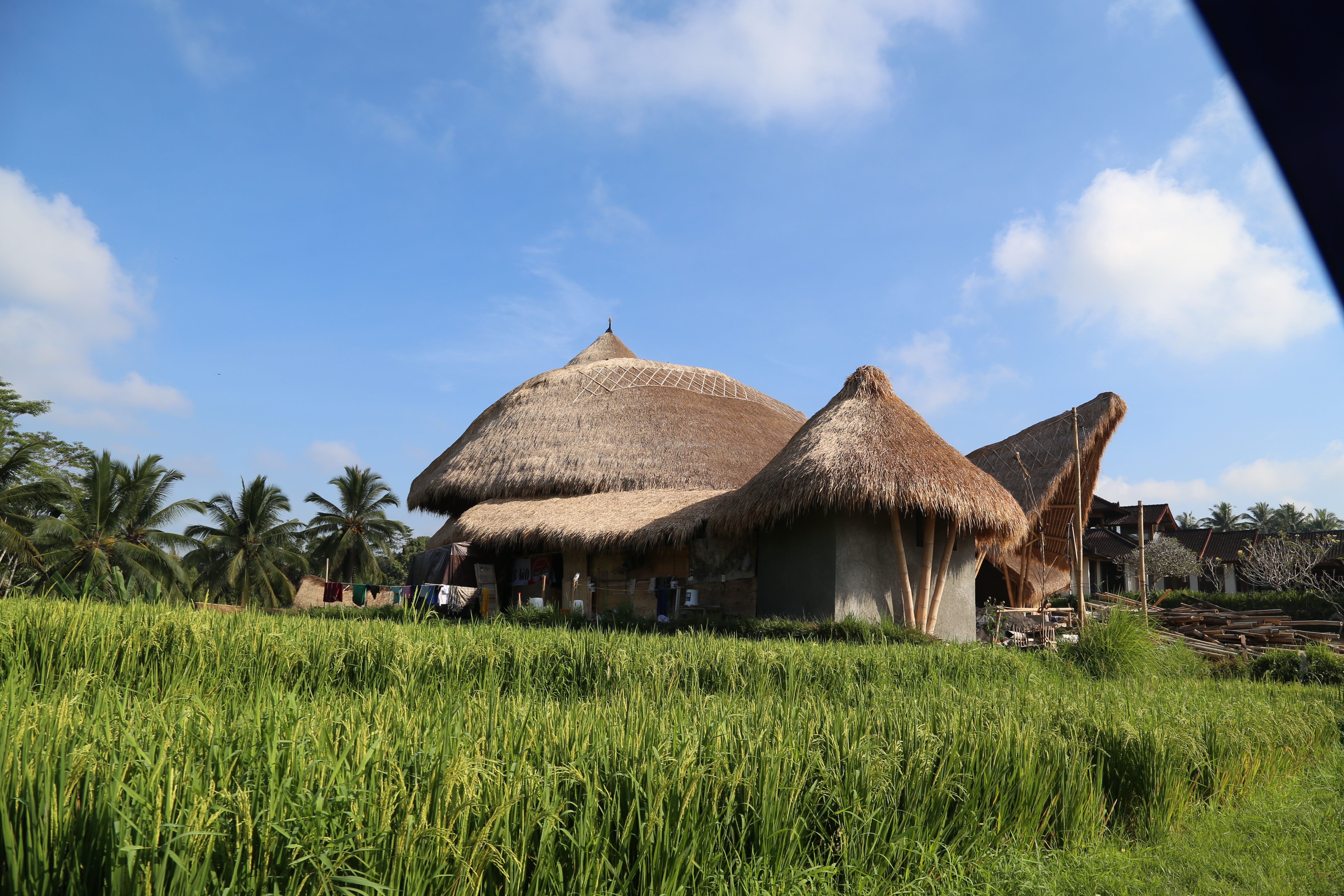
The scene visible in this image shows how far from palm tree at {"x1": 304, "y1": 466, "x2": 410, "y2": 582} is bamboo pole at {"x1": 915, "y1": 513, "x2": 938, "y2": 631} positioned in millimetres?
22365

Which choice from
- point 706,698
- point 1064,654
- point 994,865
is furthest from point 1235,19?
point 1064,654

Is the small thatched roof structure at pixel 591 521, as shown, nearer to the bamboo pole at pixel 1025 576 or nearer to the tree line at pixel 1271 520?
the bamboo pole at pixel 1025 576

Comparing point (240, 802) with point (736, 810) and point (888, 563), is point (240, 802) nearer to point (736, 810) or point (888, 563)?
point (736, 810)

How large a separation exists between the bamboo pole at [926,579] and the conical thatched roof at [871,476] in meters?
0.30

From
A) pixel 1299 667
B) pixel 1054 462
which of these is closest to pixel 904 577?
pixel 1299 667

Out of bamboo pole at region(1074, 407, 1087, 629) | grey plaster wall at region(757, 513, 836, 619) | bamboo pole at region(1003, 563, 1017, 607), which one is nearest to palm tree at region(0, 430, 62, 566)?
grey plaster wall at region(757, 513, 836, 619)

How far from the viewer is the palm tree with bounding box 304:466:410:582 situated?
27.8 metres

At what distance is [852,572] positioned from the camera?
32.6ft

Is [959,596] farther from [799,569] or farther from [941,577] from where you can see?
[799,569]

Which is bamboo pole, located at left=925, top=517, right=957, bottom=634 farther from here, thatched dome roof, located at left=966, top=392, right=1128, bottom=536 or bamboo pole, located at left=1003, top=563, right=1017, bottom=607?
bamboo pole, located at left=1003, top=563, right=1017, bottom=607

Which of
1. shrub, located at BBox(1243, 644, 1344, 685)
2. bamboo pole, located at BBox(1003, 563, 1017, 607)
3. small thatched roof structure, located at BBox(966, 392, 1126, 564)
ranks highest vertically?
small thatched roof structure, located at BBox(966, 392, 1126, 564)

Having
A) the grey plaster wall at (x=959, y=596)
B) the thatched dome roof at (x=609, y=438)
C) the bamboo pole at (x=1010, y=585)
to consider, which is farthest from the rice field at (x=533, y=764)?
the thatched dome roof at (x=609, y=438)

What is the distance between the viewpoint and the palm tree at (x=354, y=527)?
27828mm

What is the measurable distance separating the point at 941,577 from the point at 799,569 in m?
1.84
